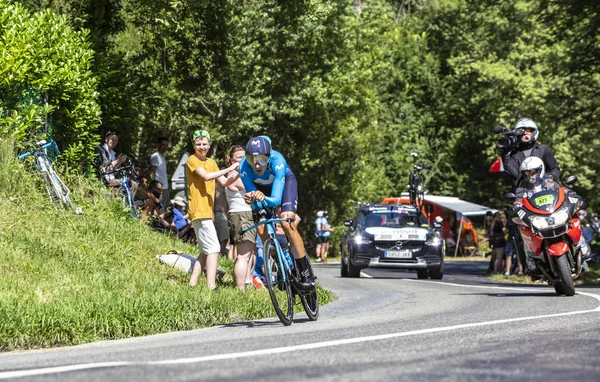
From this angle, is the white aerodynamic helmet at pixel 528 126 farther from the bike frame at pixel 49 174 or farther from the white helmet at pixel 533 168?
the bike frame at pixel 49 174

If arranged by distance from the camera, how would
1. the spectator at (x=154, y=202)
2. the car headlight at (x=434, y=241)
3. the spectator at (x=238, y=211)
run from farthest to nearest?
the car headlight at (x=434, y=241) → the spectator at (x=154, y=202) → the spectator at (x=238, y=211)

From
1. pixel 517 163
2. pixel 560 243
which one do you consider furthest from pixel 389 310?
pixel 517 163

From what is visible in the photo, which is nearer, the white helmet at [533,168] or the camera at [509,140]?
the white helmet at [533,168]

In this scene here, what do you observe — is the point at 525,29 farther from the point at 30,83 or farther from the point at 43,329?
the point at 43,329

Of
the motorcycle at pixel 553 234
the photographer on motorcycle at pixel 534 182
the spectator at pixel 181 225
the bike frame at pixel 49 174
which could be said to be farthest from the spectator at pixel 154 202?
the motorcycle at pixel 553 234

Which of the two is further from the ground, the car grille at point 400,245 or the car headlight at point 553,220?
the car headlight at point 553,220

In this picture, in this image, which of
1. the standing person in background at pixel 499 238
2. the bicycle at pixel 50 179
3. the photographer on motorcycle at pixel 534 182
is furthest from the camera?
the standing person in background at pixel 499 238

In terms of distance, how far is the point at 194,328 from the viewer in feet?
35.9

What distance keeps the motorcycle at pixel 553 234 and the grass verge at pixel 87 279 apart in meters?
2.71

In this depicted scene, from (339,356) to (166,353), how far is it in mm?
1255

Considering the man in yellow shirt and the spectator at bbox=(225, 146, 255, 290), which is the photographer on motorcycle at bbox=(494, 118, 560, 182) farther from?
the man in yellow shirt

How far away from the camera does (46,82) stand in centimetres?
1627

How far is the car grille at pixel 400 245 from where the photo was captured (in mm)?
24469

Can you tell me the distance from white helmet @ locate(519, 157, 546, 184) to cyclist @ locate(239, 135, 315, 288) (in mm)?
4454
